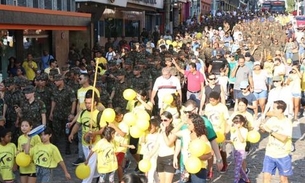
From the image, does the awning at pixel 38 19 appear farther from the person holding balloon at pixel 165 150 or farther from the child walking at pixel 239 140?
the child walking at pixel 239 140

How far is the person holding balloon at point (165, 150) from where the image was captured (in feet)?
23.0

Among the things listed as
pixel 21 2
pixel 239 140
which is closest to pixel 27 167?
pixel 239 140

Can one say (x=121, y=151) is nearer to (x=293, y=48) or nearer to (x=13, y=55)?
(x=13, y=55)

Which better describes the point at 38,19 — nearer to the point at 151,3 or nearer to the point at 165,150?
the point at 165,150

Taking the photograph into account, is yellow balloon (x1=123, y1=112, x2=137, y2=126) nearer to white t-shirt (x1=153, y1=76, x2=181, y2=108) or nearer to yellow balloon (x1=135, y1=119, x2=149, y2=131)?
yellow balloon (x1=135, y1=119, x2=149, y2=131)

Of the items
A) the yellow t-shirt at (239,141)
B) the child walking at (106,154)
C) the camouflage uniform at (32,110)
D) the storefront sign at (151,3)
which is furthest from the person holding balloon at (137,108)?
the storefront sign at (151,3)

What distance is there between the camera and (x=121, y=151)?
771cm

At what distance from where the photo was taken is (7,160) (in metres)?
7.04

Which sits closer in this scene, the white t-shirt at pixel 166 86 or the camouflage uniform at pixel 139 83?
the white t-shirt at pixel 166 86

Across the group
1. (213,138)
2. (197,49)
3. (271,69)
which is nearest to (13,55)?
(197,49)

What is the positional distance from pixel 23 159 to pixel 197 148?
2422mm

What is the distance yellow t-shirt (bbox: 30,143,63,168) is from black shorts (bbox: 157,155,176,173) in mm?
1407

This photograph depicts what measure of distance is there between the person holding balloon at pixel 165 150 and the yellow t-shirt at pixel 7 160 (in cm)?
193

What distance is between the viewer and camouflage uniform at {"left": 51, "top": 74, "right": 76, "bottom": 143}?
1012 centimetres
